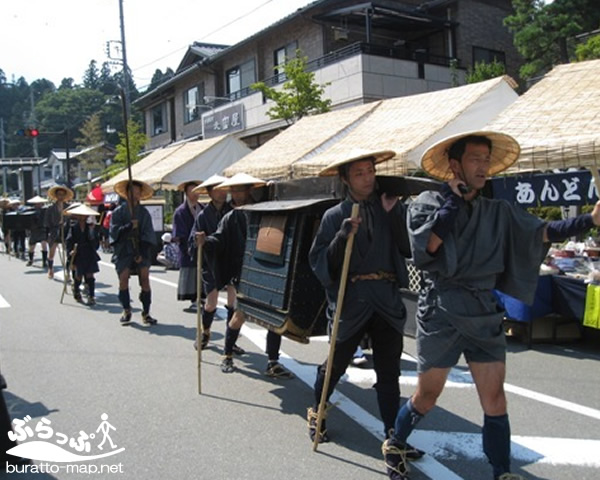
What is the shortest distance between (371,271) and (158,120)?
34945 mm

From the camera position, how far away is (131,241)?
8164mm

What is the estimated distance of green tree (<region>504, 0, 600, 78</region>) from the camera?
1593 cm

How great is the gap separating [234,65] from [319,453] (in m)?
24.7

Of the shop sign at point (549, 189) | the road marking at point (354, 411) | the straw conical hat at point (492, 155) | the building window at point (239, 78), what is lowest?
the road marking at point (354, 411)

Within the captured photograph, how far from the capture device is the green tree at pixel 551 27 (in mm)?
15930

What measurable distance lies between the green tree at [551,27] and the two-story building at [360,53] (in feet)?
11.4

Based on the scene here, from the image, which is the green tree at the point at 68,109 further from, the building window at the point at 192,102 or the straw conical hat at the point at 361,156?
the straw conical hat at the point at 361,156

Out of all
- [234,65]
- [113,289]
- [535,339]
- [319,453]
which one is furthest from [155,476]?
[234,65]

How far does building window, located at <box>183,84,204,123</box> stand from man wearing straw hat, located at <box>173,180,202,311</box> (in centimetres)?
2174

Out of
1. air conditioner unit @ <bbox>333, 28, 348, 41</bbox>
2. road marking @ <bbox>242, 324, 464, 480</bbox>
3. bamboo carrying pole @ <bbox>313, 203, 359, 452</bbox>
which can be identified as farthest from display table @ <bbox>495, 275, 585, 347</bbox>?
air conditioner unit @ <bbox>333, 28, 348, 41</bbox>

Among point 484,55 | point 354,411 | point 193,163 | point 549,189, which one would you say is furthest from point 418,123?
point 484,55

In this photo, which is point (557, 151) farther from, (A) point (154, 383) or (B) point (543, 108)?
(A) point (154, 383)

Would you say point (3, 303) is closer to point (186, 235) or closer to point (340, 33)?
point (186, 235)

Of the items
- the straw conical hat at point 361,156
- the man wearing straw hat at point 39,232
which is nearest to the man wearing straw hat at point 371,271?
the straw conical hat at point 361,156
